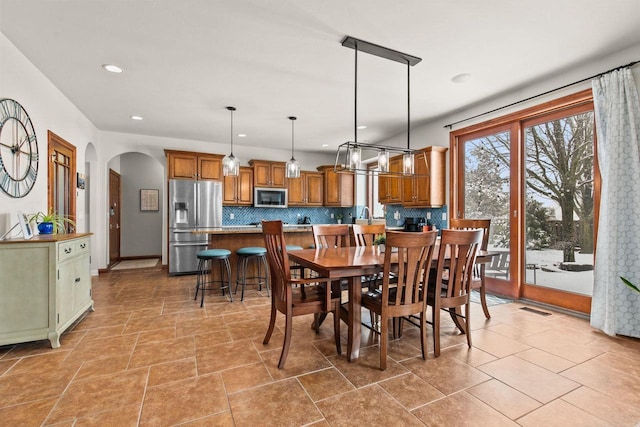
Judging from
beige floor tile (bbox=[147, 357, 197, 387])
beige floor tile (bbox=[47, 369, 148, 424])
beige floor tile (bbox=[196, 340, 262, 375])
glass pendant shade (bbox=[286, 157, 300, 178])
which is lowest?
beige floor tile (bbox=[196, 340, 262, 375])

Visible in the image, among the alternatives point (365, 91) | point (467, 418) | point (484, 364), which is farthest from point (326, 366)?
point (365, 91)

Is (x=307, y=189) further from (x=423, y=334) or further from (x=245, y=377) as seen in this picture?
(x=245, y=377)

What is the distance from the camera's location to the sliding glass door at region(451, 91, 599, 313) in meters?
3.20

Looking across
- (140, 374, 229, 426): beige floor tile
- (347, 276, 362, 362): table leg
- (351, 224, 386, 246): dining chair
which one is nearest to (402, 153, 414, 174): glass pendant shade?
(351, 224, 386, 246): dining chair

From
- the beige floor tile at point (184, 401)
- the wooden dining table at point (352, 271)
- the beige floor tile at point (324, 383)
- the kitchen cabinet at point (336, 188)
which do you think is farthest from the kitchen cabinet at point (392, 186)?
the beige floor tile at point (184, 401)

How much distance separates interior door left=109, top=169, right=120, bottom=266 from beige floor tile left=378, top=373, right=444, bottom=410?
6.58m

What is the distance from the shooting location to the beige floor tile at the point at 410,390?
5.82 feet

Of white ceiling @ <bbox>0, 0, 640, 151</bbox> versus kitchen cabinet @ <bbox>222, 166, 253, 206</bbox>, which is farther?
kitchen cabinet @ <bbox>222, 166, 253, 206</bbox>

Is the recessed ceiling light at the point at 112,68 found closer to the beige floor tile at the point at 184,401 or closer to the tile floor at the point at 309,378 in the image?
the tile floor at the point at 309,378

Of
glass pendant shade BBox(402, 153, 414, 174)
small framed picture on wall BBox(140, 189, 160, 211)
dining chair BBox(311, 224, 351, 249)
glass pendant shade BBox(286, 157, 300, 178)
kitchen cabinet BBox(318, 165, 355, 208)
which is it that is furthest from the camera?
small framed picture on wall BBox(140, 189, 160, 211)

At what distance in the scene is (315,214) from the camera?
24.5ft

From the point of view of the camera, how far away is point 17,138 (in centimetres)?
273

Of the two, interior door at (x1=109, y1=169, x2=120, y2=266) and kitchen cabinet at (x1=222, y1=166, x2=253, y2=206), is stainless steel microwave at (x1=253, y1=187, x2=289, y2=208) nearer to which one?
kitchen cabinet at (x1=222, y1=166, x2=253, y2=206)

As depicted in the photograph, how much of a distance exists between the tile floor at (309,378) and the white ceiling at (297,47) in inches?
101
